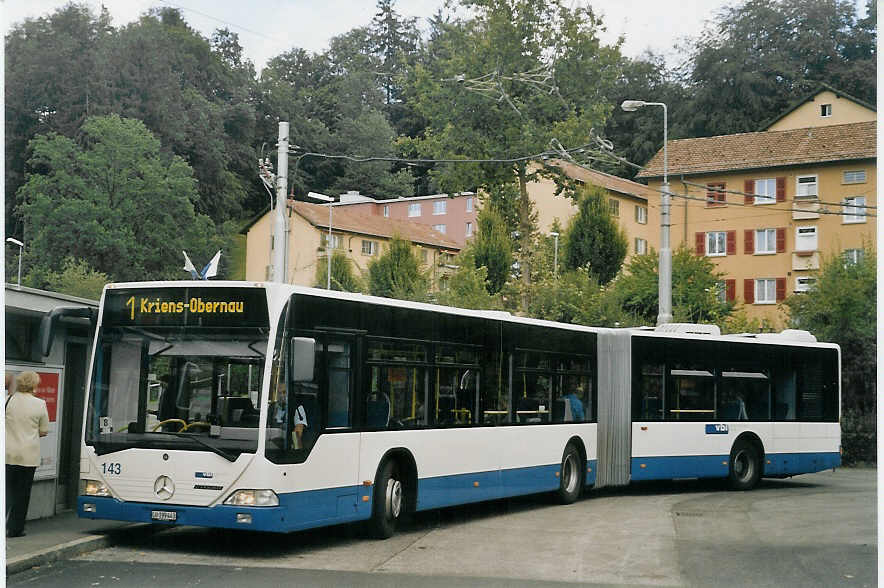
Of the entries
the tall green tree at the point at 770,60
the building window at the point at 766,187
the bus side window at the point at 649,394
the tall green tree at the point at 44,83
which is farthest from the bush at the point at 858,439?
the tall green tree at the point at 44,83

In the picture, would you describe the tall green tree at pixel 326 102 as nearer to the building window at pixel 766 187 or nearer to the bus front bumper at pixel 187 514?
the building window at pixel 766 187

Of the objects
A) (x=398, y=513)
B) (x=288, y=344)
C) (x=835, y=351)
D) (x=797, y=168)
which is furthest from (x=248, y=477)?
(x=797, y=168)

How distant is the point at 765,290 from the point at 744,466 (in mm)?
33795

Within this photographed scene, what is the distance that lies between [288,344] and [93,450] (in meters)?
2.25

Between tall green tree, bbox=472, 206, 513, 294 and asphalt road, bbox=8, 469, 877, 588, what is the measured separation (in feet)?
120

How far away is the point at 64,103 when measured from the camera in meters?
→ 55.1

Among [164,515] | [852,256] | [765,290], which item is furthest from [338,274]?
[164,515]

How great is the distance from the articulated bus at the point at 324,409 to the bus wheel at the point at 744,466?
265 cm

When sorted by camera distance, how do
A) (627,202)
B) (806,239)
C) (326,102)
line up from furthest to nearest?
(627,202) → (806,239) → (326,102)

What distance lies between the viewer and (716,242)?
51219mm

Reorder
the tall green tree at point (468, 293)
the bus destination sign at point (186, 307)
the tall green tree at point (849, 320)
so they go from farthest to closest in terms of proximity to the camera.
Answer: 1. the tall green tree at point (468, 293)
2. the tall green tree at point (849, 320)
3. the bus destination sign at point (186, 307)

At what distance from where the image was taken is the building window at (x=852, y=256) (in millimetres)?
33381

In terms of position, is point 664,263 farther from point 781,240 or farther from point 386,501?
point 781,240

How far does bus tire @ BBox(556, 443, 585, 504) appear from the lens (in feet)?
57.2
